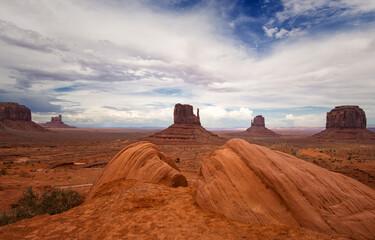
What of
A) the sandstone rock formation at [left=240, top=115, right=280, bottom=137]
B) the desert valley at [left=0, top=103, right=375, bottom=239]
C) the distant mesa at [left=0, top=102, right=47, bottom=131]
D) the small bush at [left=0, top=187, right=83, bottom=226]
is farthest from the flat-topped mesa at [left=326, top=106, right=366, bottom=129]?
the distant mesa at [left=0, top=102, right=47, bottom=131]

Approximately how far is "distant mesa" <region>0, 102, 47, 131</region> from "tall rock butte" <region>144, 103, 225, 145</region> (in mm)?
82758

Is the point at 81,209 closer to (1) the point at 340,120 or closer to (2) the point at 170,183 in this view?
(2) the point at 170,183

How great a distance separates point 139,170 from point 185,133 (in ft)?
224

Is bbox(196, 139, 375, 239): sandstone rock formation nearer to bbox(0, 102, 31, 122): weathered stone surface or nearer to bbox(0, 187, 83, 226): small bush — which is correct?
bbox(0, 187, 83, 226): small bush

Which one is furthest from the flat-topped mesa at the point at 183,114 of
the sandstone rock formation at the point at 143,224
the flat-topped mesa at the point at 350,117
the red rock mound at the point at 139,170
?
the sandstone rock formation at the point at 143,224

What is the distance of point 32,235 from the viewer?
5105 mm

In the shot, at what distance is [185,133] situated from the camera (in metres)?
78.3

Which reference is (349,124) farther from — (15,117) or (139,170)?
(15,117)

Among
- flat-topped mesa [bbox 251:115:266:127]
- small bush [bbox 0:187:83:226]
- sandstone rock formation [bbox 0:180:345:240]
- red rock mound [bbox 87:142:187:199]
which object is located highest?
flat-topped mesa [bbox 251:115:266:127]

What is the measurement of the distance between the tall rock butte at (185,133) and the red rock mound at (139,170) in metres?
56.7

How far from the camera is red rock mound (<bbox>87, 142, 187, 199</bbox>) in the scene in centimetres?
974

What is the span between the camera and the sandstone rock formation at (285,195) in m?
5.08

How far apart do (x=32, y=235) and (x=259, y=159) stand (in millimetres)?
7801

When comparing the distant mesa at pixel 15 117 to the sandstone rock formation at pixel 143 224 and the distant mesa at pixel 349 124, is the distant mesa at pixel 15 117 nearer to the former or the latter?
the sandstone rock formation at pixel 143 224
